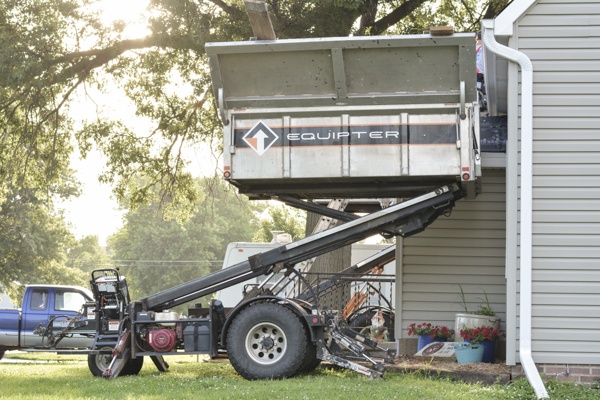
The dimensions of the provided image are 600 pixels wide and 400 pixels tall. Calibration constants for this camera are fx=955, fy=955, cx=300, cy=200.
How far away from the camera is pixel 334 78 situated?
38.1 feet

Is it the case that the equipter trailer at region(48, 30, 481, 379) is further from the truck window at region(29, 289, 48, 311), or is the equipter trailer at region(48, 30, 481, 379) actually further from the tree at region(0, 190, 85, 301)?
the tree at region(0, 190, 85, 301)

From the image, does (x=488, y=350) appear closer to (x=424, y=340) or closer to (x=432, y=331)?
(x=432, y=331)

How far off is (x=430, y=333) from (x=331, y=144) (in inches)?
133

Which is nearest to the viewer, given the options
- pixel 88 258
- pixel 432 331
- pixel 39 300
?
pixel 432 331

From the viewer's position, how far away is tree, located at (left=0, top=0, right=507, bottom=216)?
19.5m

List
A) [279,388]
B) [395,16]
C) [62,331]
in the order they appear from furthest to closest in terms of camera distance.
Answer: [395,16], [62,331], [279,388]

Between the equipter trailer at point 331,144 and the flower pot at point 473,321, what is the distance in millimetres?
1238

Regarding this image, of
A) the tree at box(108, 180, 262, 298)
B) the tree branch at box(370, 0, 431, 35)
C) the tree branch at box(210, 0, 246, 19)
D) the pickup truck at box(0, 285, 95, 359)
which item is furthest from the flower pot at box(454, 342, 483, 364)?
the tree at box(108, 180, 262, 298)

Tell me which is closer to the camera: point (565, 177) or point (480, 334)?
point (565, 177)

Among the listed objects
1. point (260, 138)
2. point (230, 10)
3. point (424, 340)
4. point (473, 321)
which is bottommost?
point (424, 340)

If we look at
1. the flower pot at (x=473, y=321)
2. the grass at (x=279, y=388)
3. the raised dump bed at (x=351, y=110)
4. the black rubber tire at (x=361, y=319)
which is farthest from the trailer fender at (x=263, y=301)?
the black rubber tire at (x=361, y=319)

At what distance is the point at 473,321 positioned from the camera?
12664mm

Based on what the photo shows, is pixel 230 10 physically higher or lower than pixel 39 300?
higher

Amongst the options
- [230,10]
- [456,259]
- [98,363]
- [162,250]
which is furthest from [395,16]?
[162,250]
